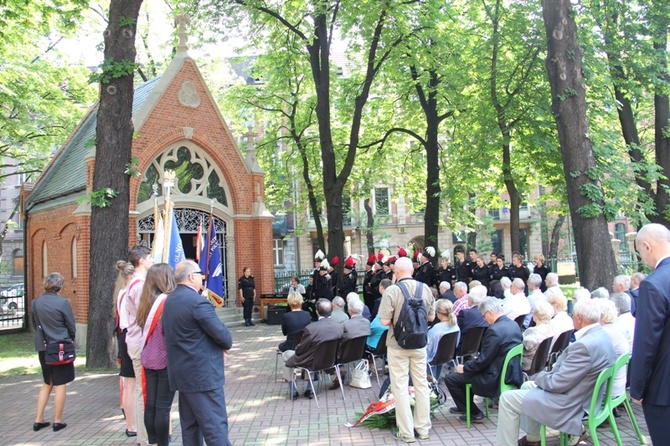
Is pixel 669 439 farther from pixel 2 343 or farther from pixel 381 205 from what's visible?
pixel 381 205

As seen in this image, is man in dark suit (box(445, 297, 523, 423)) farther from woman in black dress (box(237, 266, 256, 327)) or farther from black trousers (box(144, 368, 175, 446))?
woman in black dress (box(237, 266, 256, 327))

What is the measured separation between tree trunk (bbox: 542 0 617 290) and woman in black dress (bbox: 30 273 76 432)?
7.99 m

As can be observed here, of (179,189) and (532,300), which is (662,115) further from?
(179,189)

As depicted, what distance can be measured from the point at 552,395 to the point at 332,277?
10.3 meters

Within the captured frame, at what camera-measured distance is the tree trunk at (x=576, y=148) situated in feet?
31.9

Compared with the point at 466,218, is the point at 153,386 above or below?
below

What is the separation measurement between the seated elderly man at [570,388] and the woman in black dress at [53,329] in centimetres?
505

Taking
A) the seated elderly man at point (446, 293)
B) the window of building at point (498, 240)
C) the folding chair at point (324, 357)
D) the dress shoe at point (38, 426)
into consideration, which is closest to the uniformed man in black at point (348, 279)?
the seated elderly man at point (446, 293)

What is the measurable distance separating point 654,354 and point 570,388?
1431 millimetres

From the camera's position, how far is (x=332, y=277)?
1506cm

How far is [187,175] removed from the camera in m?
17.6

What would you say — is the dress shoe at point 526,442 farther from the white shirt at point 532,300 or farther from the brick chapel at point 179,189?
the brick chapel at point 179,189

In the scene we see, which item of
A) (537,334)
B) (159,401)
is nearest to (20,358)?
(159,401)

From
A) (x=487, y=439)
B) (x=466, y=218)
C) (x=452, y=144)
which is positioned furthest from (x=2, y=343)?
(x=466, y=218)
